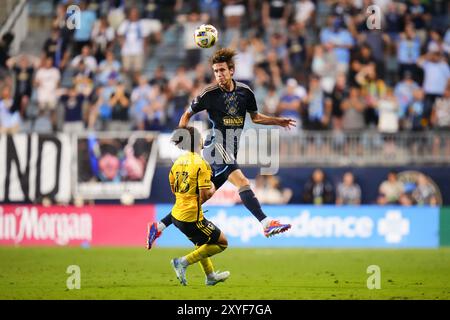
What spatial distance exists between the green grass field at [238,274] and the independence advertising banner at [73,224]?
133 centimetres

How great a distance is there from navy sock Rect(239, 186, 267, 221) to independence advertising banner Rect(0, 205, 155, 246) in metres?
8.59

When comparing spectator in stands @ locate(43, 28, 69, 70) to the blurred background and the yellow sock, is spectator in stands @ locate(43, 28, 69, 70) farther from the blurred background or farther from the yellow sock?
the yellow sock

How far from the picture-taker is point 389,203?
23.4 m

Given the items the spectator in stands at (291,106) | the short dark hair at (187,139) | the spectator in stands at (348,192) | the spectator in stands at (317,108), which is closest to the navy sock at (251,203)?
the short dark hair at (187,139)

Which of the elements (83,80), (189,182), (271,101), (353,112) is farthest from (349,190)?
(189,182)

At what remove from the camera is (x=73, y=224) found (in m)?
22.5

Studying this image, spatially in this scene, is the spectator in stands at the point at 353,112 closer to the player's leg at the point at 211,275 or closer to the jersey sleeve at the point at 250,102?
the jersey sleeve at the point at 250,102

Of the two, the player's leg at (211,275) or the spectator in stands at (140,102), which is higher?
the spectator in stands at (140,102)

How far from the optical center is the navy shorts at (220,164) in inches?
557

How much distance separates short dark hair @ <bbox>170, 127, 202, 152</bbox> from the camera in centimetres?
1270

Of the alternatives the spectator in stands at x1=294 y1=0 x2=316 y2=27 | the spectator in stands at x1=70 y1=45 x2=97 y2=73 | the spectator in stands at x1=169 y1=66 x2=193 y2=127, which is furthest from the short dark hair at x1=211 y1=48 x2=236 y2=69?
the spectator in stands at x1=294 y1=0 x2=316 y2=27

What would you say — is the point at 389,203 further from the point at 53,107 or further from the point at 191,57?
the point at 53,107

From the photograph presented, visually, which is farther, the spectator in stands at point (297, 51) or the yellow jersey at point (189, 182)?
the spectator in stands at point (297, 51)

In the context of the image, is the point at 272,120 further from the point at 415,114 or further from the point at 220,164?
the point at 415,114
